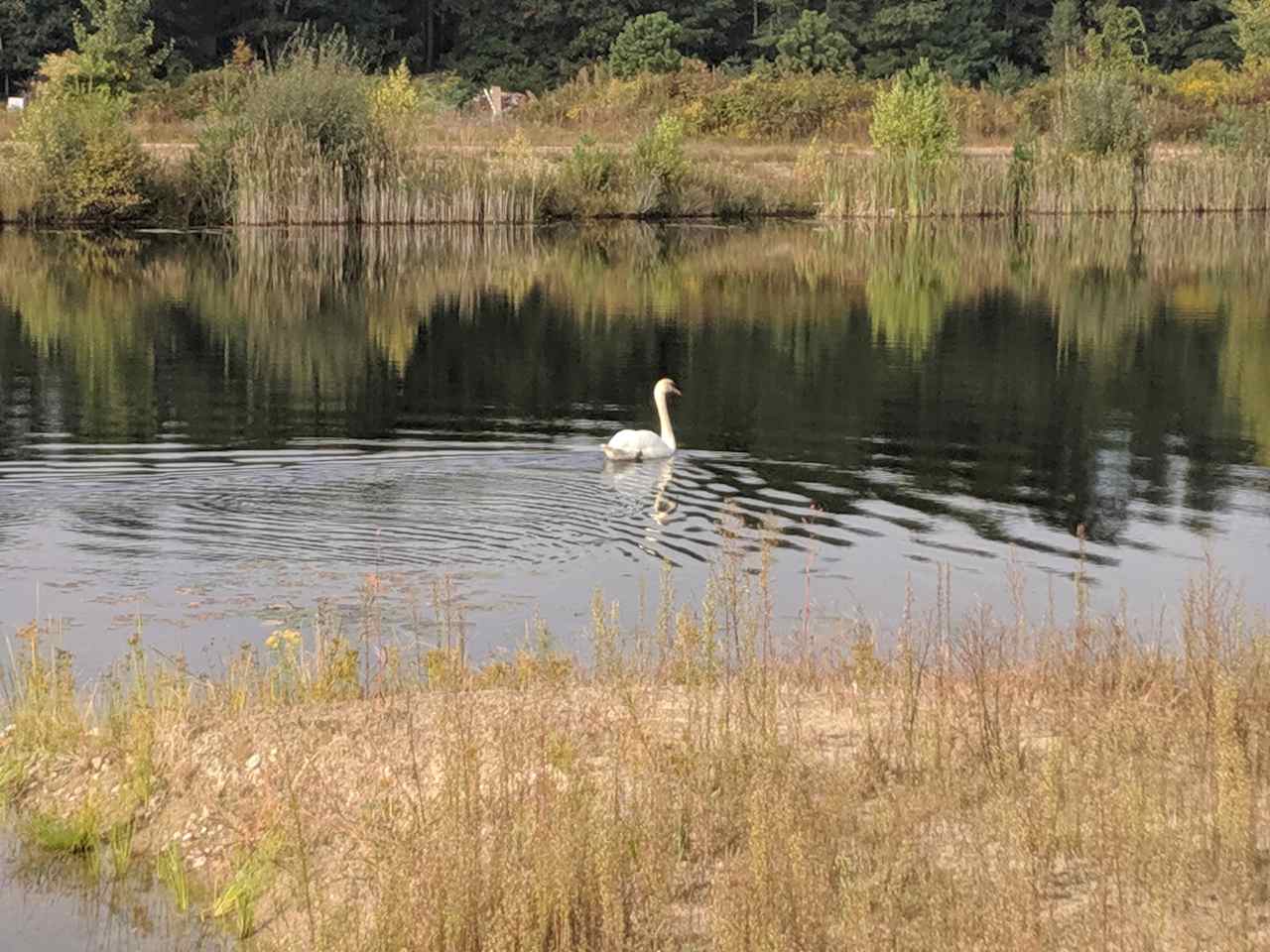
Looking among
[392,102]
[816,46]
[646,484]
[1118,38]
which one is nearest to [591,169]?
[392,102]

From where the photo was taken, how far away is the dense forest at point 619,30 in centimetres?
8194

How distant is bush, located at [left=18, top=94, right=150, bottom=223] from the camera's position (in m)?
49.6

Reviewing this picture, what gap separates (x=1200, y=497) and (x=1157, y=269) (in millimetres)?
26093

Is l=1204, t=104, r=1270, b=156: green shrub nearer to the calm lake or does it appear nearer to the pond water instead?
the calm lake

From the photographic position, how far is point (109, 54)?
67.1m

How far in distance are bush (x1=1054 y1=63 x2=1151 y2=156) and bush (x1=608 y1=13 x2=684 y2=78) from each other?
24.0m

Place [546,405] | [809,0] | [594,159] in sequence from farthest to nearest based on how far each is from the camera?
1. [809,0]
2. [594,159]
3. [546,405]

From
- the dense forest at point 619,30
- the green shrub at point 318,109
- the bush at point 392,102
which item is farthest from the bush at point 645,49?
the green shrub at point 318,109

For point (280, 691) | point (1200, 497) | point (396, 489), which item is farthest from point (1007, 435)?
point (280, 691)

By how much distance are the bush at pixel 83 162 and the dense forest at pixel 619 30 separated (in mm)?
27741

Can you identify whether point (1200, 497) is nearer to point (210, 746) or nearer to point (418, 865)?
point (210, 746)

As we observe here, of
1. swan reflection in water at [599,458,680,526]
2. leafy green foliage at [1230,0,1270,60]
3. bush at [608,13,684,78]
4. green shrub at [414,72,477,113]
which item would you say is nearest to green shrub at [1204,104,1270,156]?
leafy green foliage at [1230,0,1270,60]

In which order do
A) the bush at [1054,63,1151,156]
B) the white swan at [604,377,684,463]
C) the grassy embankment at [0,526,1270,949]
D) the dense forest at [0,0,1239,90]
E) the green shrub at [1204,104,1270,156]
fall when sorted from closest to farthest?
the grassy embankment at [0,526,1270,949]
the white swan at [604,377,684,463]
the bush at [1054,63,1151,156]
the green shrub at [1204,104,1270,156]
the dense forest at [0,0,1239,90]

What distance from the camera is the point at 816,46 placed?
8350cm
